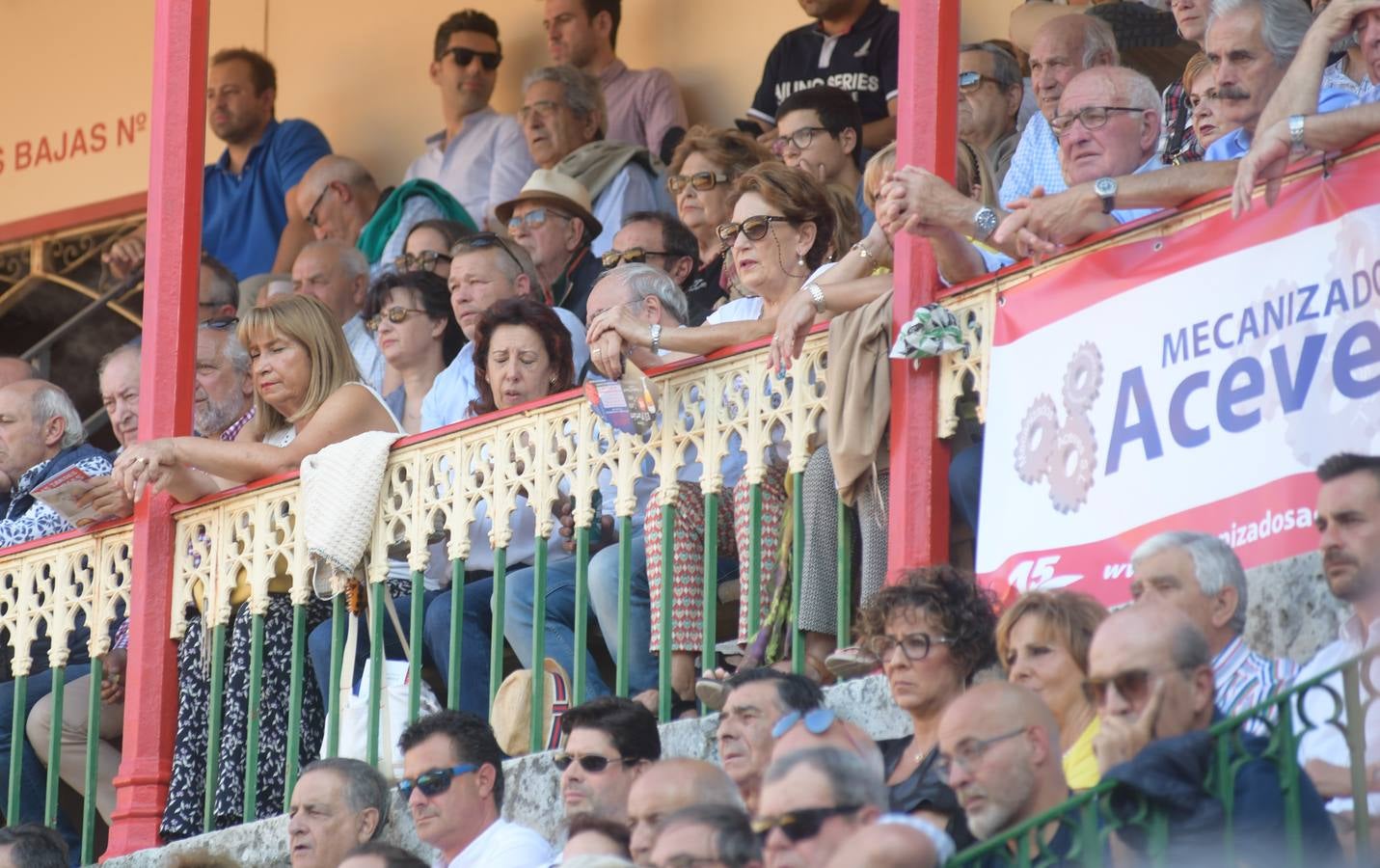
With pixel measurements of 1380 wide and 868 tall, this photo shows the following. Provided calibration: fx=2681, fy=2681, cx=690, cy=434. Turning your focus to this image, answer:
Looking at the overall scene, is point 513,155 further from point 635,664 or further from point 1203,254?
point 1203,254

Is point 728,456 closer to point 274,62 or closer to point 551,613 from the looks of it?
point 551,613

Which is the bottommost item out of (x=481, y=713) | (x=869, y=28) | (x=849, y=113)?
(x=481, y=713)

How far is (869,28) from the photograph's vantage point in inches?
431

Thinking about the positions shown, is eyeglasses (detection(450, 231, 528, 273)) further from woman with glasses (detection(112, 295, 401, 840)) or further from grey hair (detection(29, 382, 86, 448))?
grey hair (detection(29, 382, 86, 448))

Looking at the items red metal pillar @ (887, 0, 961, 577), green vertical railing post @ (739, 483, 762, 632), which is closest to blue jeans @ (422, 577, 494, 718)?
green vertical railing post @ (739, 483, 762, 632)

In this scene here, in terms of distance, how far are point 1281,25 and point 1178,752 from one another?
271 cm

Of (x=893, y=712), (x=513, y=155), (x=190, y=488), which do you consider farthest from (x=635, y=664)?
(x=513, y=155)

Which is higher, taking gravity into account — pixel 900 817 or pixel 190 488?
pixel 190 488

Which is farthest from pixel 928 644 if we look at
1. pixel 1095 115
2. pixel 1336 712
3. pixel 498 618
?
pixel 498 618

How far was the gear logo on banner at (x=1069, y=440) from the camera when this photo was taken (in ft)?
22.4

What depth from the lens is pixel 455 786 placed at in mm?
7488

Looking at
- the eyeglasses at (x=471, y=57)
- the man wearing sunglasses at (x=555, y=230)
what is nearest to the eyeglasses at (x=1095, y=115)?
the man wearing sunglasses at (x=555, y=230)

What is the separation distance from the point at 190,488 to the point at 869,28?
3.54 metres

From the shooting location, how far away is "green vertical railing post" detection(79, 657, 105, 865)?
30.1 ft
